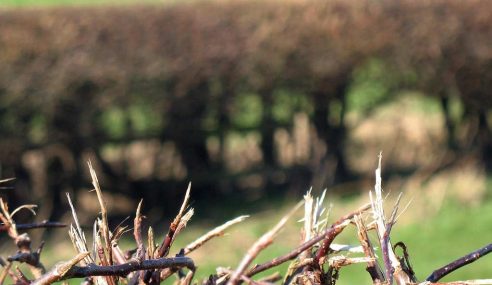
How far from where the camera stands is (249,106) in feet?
35.2

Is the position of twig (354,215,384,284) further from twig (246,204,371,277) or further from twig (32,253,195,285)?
twig (32,253,195,285)

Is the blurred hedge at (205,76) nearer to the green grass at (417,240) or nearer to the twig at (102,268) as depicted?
the green grass at (417,240)

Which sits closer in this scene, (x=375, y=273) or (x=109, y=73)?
(x=375, y=273)

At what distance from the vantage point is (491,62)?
10.9m

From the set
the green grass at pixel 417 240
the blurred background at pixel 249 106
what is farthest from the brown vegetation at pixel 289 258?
the blurred background at pixel 249 106

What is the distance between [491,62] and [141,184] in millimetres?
4292

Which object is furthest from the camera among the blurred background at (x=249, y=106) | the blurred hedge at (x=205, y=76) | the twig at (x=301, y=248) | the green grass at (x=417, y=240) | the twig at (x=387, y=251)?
the blurred background at (x=249, y=106)

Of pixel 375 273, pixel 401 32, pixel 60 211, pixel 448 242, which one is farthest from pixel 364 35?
pixel 375 273

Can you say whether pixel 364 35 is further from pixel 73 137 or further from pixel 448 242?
pixel 73 137

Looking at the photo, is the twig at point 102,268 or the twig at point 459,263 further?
the twig at point 459,263

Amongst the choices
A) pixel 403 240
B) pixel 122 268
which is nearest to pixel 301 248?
pixel 122 268

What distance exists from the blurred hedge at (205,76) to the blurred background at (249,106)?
2 cm

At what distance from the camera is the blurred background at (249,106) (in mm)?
9625

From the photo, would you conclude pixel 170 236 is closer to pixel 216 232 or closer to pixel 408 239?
pixel 216 232
